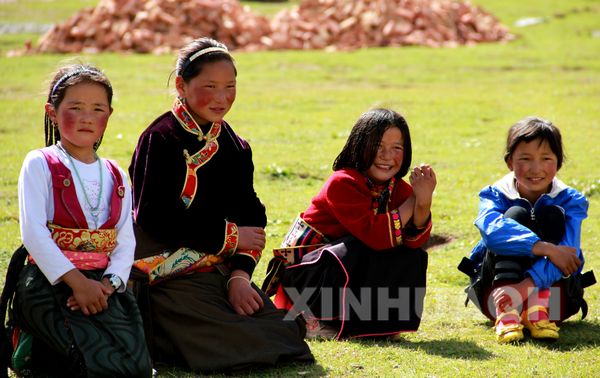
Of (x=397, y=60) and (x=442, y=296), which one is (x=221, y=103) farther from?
(x=397, y=60)

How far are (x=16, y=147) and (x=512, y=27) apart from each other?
16738 millimetres

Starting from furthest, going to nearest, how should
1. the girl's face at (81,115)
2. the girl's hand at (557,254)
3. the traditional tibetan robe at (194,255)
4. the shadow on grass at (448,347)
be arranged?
the girl's hand at (557,254) → the shadow on grass at (448,347) → the traditional tibetan robe at (194,255) → the girl's face at (81,115)

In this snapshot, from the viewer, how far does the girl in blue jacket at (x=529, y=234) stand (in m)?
4.75

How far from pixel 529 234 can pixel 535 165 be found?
15.7 inches

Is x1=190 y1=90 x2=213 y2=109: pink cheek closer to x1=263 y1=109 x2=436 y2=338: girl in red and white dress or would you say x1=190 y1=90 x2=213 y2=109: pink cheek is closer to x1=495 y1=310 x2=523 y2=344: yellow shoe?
x1=263 y1=109 x2=436 y2=338: girl in red and white dress

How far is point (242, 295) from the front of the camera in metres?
4.43

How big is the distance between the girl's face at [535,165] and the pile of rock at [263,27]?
1508 cm

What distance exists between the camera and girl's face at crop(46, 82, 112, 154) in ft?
13.0

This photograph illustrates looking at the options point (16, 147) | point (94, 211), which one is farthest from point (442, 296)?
point (16, 147)

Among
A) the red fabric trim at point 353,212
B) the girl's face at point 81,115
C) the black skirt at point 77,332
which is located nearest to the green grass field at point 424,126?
the girl's face at point 81,115

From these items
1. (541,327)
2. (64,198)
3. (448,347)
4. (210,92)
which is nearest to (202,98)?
(210,92)

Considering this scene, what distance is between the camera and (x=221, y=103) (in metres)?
4.47

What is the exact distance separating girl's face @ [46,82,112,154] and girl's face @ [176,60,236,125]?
54 centimetres

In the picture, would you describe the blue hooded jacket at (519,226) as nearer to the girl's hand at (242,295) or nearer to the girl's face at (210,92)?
the girl's hand at (242,295)
